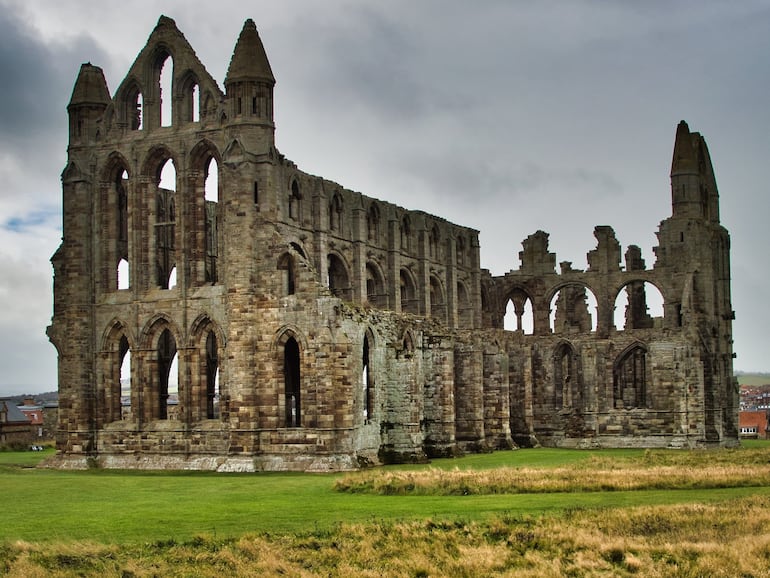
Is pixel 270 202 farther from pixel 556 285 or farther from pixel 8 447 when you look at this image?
pixel 556 285

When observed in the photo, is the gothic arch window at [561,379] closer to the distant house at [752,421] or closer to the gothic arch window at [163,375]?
the gothic arch window at [163,375]

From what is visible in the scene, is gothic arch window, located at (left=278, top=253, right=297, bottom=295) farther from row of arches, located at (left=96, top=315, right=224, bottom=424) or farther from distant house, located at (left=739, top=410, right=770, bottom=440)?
distant house, located at (left=739, top=410, right=770, bottom=440)

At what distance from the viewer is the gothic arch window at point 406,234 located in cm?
5612

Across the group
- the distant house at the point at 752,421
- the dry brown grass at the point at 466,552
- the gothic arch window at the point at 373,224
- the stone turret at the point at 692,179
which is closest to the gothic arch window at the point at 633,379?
the stone turret at the point at 692,179

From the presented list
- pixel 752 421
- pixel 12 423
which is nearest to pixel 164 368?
pixel 12 423

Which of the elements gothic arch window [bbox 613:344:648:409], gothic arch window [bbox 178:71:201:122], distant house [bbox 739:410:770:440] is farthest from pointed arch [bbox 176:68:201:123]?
distant house [bbox 739:410:770:440]

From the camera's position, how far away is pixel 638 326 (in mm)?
67562

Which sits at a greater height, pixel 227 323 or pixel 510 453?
pixel 227 323

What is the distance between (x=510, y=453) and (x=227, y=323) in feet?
45.9

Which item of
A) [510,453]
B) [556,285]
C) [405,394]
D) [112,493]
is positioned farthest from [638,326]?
[112,493]

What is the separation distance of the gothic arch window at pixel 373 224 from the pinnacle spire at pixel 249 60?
10.2 meters

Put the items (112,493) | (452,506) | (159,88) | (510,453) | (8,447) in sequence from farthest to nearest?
1. (8,447)
2. (510,453)
3. (159,88)
4. (112,493)
5. (452,506)

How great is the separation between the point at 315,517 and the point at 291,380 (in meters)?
19.0

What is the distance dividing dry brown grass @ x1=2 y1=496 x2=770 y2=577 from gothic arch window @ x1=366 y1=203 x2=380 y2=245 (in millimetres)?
29035
